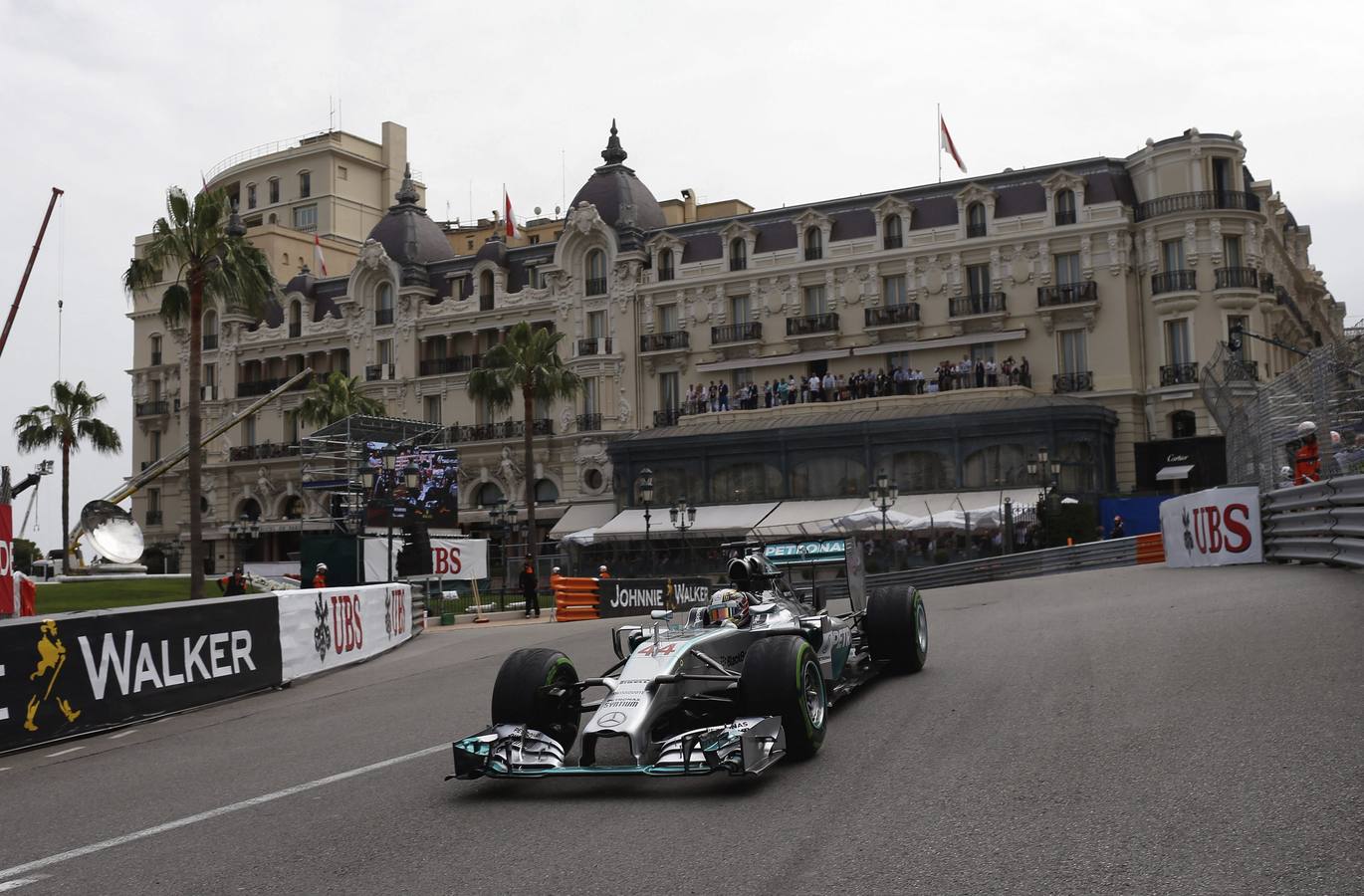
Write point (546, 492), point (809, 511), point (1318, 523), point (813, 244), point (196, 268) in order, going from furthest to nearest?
point (546, 492)
point (813, 244)
point (809, 511)
point (196, 268)
point (1318, 523)

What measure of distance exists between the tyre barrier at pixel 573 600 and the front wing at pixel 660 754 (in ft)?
77.3

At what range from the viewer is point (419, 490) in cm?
4181

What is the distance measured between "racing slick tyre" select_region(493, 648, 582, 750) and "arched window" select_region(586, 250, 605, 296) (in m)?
48.5

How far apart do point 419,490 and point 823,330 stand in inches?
704

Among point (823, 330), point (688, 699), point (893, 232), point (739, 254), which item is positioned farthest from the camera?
point (739, 254)

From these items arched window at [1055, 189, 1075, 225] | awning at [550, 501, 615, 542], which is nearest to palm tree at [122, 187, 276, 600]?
awning at [550, 501, 615, 542]

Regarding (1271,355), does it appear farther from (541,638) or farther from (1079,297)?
(541,638)

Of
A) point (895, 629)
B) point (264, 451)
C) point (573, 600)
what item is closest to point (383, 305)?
point (264, 451)

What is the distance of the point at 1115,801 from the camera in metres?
6.51

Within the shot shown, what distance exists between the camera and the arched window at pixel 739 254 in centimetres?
5366

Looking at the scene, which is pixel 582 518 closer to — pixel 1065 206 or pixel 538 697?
pixel 1065 206

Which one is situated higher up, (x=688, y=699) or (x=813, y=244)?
(x=813, y=244)

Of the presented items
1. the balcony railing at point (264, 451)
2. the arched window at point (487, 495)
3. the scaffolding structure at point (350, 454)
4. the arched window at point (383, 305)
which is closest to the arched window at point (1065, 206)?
the scaffolding structure at point (350, 454)

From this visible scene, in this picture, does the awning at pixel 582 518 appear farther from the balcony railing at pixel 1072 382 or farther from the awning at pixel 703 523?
the balcony railing at pixel 1072 382
